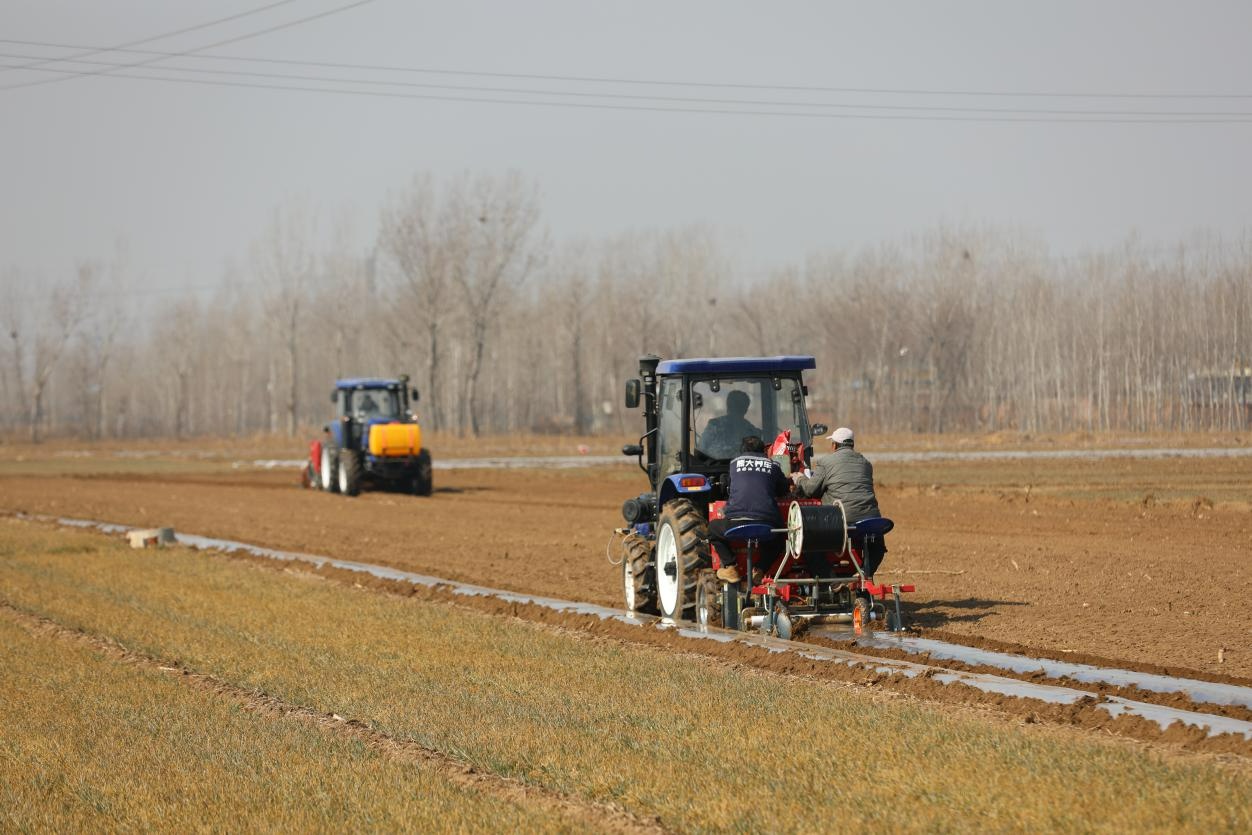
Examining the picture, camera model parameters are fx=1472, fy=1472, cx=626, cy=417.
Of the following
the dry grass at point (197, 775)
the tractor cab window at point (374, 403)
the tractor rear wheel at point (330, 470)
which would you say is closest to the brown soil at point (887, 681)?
the dry grass at point (197, 775)

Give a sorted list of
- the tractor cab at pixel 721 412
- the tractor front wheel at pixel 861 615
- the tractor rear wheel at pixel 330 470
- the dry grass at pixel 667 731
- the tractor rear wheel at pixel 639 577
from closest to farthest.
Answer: the dry grass at pixel 667 731
the tractor front wheel at pixel 861 615
the tractor cab at pixel 721 412
the tractor rear wheel at pixel 639 577
the tractor rear wheel at pixel 330 470

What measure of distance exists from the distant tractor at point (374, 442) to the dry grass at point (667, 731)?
2138 centimetres

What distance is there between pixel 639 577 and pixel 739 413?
2185mm

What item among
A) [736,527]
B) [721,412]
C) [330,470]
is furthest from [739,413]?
[330,470]

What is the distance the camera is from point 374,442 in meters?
38.7

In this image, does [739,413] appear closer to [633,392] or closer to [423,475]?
[633,392]

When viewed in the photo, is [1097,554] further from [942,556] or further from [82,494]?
[82,494]

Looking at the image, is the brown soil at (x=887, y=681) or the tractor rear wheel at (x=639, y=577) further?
the tractor rear wheel at (x=639, y=577)

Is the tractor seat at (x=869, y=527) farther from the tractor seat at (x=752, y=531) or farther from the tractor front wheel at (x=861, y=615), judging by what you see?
the tractor seat at (x=752, y=531)

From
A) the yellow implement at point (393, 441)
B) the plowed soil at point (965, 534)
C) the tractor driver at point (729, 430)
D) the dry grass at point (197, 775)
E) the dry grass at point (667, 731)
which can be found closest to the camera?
the dry grass at point (667, 731)

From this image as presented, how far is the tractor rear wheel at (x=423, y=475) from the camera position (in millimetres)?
39094

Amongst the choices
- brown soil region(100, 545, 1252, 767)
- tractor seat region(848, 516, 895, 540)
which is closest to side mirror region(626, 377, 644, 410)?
brown soil region(100, 545, 1252, 767)

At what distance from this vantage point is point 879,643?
45.0 feet

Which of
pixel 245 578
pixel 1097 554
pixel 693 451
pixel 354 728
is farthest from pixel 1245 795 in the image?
pixel 245 578
